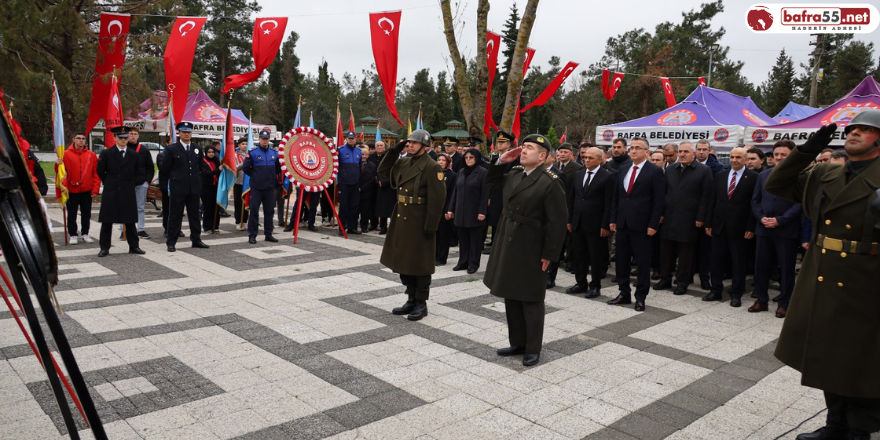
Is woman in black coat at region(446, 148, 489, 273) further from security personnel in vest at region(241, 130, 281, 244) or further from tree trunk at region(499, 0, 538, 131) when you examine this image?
security personnel in vest at region(241, 130, 281, 244)

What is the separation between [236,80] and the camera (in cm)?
1126

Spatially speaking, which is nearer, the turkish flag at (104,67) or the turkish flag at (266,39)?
the turkish flag at (266,39)

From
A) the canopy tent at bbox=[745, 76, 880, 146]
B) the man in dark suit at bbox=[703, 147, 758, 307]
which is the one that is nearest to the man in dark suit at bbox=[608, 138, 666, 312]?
the man in dark suit at bbox=[703, 147, 758, 307]

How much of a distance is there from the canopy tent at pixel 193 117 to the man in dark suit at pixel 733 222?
16.0 m

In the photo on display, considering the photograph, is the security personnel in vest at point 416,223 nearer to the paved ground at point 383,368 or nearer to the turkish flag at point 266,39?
the paved ground at point 383,368

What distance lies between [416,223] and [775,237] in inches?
169

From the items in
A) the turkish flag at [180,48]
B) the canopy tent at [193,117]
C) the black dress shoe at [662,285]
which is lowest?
the black dress shoe at [662,285]

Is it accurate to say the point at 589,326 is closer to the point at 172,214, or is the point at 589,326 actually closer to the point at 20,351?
the point at 20,351

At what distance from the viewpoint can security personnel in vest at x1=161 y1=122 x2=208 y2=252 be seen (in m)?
10.1

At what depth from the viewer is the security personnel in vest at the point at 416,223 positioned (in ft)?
20.5

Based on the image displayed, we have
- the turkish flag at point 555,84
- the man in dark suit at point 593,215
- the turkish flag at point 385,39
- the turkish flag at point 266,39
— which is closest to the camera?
the man in dark suit at point 593,215

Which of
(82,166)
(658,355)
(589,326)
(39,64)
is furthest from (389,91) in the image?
(39,64)

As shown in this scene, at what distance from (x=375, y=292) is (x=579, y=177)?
3.21 m

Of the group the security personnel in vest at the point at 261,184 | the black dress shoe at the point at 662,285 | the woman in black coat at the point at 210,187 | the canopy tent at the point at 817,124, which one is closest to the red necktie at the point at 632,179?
the black dress shoe at the point at 662,285
